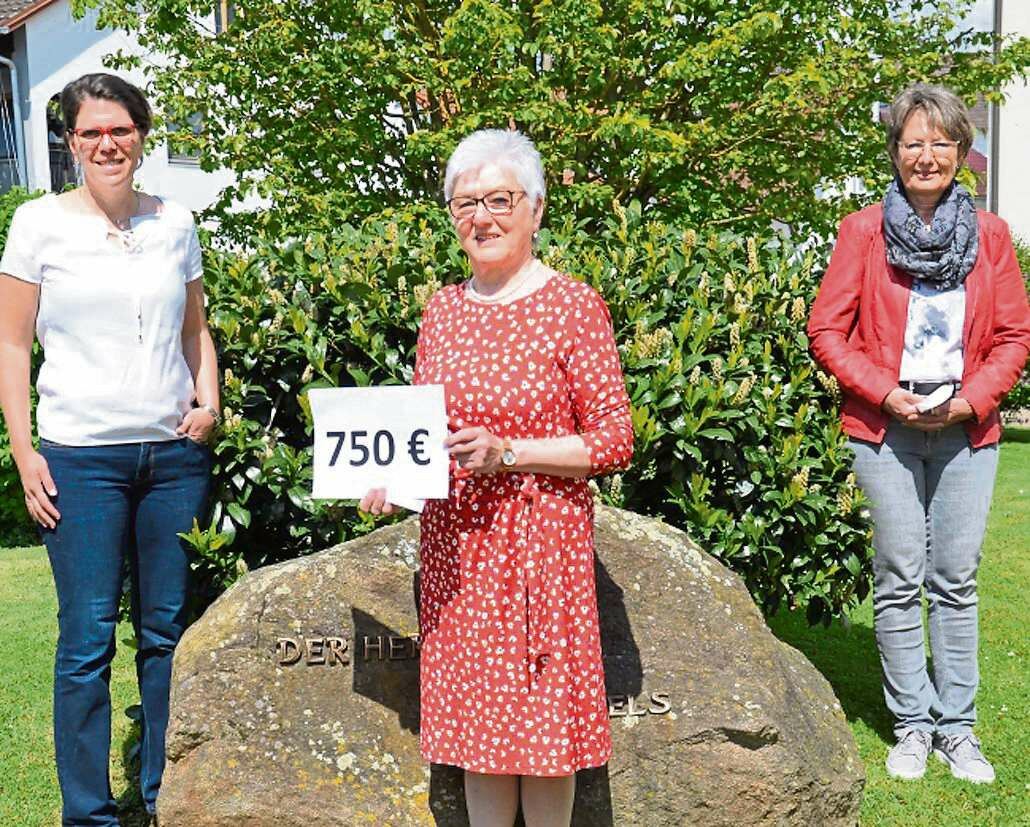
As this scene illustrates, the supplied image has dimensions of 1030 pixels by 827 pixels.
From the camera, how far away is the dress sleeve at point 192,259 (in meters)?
3.92

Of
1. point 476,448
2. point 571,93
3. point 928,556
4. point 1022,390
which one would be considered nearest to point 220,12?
point 571,93

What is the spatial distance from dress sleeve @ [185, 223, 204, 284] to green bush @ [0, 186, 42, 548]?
6.24 meters

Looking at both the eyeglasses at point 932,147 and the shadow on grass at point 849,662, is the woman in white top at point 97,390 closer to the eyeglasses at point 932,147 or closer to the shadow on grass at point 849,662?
the eyeglasses at point 932,147

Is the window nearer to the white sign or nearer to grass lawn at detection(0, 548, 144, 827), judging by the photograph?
grass lawn at detection(0, 548, 144, 827)

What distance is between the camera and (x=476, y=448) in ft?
9.88

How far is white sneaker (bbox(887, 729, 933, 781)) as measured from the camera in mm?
4684

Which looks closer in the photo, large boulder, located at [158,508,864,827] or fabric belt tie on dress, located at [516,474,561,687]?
fabric belt tie on dress, located at [516,474,561,687]

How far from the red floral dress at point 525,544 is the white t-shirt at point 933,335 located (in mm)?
1647

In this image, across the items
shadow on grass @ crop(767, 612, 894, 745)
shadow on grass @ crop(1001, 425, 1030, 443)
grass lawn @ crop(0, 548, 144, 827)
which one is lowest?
shadow on grass @ crop(1001, 425, 1030, 443)

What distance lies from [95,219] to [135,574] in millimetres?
1150

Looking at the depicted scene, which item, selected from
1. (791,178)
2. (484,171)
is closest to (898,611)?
(484,171)

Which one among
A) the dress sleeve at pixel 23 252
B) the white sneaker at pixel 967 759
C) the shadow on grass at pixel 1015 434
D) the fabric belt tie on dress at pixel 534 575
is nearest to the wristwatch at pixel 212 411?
the dress sleeve at pixel 23 252

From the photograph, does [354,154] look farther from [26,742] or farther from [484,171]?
[484,171]

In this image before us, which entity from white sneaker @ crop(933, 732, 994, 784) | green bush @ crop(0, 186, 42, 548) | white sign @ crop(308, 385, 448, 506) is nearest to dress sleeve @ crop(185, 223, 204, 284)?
white sign @ crop(308, 385, 448, 506)
